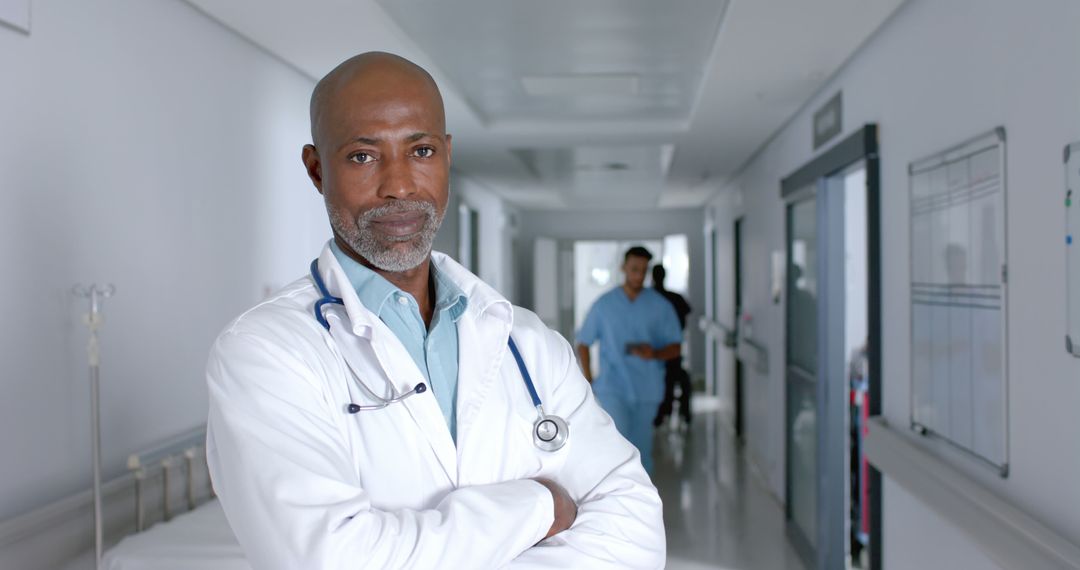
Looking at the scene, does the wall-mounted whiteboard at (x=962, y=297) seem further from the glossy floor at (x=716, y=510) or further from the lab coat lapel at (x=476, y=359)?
the glossy floor at (x=716, y=510)

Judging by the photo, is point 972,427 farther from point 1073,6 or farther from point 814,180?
point 814,180

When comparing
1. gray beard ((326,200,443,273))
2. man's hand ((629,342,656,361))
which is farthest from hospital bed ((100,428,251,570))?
man's hand ((629,342,656,361))

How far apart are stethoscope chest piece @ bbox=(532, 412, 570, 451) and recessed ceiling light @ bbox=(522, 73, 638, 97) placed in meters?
3.17

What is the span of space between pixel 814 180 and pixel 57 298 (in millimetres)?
3290

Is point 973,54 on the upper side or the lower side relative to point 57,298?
upper

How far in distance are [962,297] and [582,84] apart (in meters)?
2.53

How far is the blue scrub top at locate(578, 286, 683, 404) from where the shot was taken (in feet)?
15.3

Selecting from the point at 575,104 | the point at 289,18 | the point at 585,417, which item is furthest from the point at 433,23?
the point at 585,417

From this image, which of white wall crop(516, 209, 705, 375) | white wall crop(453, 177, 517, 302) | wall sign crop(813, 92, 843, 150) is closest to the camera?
wall sign crop(813, 92, 843, 150)

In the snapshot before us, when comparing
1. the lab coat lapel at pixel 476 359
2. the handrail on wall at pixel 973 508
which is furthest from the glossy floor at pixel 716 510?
the lab coat lapel at pixel 476 359

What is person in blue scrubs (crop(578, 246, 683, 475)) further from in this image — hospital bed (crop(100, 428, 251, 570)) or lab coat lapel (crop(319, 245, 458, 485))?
lab coat lapel (crop(319, 245, 458, 485))

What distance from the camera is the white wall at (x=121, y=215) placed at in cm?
191

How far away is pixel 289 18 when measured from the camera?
2.86 m

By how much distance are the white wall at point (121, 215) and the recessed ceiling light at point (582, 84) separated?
4.87ft
